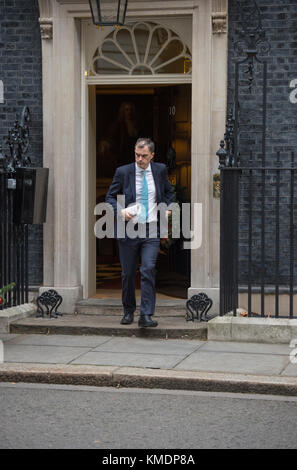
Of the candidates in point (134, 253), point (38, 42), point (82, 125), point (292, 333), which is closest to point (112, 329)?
point (134, 253)

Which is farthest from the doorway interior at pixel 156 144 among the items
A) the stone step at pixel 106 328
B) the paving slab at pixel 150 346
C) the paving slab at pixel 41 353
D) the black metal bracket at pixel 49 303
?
the paving slab at pixel 41 353

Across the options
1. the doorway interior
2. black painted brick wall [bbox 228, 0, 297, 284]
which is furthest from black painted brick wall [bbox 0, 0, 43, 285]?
black painted brick wall [bbox 228, 0, 297, 284]

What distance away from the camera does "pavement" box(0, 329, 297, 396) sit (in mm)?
7340

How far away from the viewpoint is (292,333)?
8.91 metres

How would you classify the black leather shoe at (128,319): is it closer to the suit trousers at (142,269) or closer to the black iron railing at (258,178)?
the suit trousers at (142,269)

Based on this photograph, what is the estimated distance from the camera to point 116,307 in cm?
1049

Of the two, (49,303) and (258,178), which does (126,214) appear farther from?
(258,178)

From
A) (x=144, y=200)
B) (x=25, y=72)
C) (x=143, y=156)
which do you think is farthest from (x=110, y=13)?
(x=144, y=200)

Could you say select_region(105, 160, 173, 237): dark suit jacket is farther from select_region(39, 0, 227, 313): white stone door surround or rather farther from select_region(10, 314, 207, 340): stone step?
select_region(10, 314, 207, 340): stone step

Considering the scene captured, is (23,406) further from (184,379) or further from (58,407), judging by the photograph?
(184,379)

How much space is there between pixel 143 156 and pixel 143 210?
554mm

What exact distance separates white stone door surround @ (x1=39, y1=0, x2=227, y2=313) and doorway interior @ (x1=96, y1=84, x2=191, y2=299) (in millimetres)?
911

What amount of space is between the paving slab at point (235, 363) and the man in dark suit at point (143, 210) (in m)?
1.05

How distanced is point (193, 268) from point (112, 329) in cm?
140
